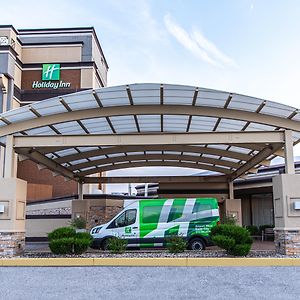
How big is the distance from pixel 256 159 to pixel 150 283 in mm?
9543

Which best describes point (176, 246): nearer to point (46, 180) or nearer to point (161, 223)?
point (161, 223)

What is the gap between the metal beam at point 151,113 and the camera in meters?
13.9

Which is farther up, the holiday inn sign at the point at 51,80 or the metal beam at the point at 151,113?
the holiday inn sign at the point at 51,80

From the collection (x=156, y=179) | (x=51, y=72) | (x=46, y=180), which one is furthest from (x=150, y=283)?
(x=51, y=72)

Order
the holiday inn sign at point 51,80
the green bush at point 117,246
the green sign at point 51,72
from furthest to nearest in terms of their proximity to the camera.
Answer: the green sign at point 51,72 < the holiday inn sign at point 51,80 < the green bush at point 117,246

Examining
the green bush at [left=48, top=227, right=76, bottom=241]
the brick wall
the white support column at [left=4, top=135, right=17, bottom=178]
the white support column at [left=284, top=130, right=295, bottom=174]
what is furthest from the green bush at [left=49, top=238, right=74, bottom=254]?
the brick wall

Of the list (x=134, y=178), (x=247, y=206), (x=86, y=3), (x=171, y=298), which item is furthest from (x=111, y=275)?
(x=247, y=206)

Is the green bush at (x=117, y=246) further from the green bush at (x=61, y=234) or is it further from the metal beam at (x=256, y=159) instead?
the metal beam at (x=256, y=159)

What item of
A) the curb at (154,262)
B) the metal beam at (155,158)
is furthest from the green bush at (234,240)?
the metal beam at (155,158)

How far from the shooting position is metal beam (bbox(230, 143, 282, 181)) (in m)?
15.2

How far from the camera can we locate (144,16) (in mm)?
15391

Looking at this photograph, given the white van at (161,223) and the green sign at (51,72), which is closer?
the white van at (161,223)

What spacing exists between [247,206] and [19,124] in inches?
691

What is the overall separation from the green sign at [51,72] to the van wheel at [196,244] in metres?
18.8
